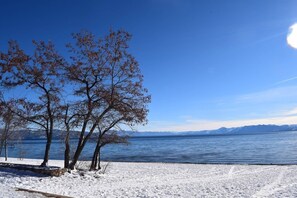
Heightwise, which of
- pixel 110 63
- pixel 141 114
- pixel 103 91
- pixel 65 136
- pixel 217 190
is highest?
pixel 110 63

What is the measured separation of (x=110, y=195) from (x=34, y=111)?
9052 millimetres

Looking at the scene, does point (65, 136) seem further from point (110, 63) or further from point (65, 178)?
point (110, 63)

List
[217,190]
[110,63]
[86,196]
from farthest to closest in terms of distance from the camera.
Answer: [110,63], [217,190], [86,196]

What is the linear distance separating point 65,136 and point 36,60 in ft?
18.3

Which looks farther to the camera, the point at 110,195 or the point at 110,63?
the point at 110,63

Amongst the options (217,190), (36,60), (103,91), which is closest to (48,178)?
(103,91)

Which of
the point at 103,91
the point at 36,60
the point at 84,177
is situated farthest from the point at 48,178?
the point at 36,60

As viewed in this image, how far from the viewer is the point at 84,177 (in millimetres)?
19094

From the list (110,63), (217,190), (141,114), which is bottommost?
(217,190)

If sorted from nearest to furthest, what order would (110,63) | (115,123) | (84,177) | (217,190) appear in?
(217,190), (84,177), (110,63), (115,123)

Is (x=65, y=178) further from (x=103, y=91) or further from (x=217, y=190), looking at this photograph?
(x=217, y=190)

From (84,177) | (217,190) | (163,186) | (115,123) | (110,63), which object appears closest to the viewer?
(217,190)

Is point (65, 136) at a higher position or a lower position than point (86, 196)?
higher

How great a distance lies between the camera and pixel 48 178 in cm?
1720
